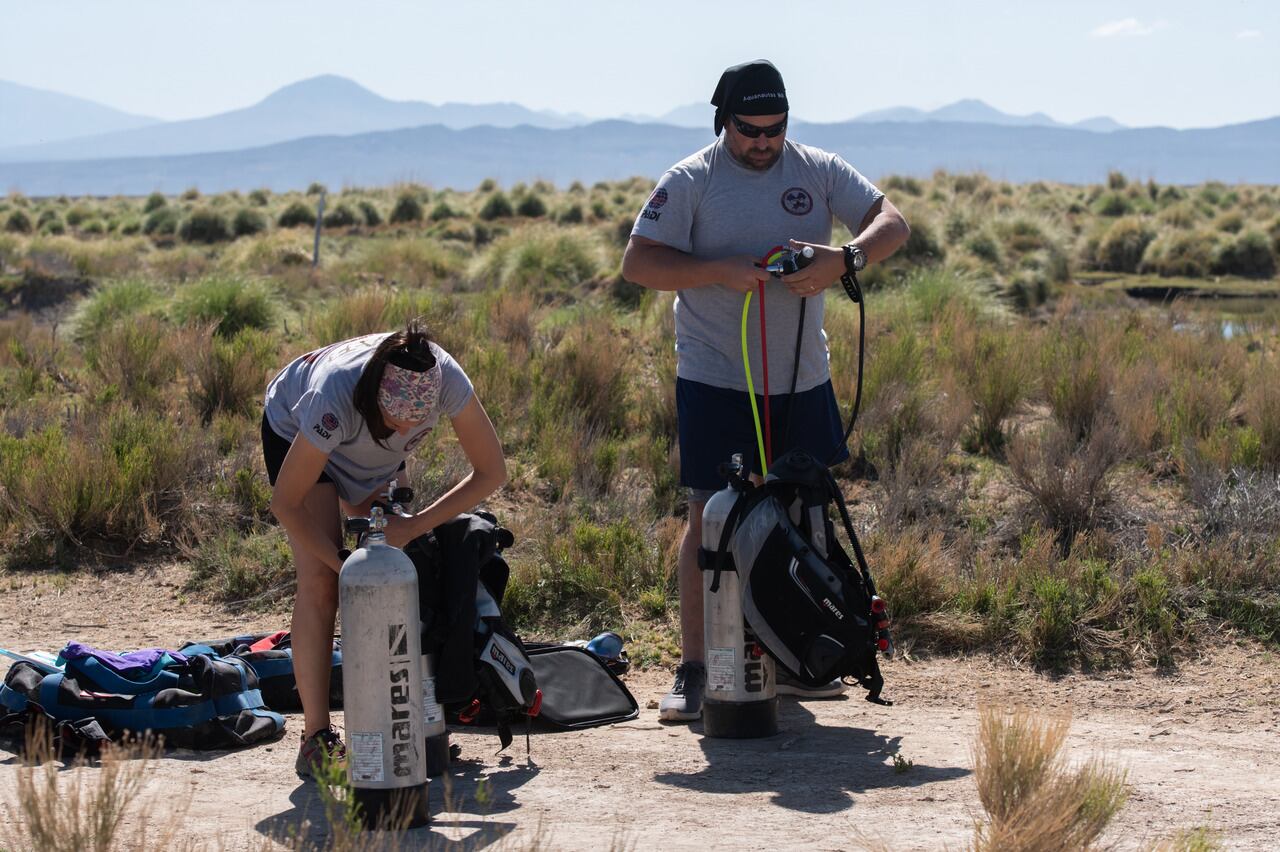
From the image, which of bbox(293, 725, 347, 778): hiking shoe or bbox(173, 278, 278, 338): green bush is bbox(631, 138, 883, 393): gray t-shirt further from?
bbox(173, 278, 278, 338): green bush

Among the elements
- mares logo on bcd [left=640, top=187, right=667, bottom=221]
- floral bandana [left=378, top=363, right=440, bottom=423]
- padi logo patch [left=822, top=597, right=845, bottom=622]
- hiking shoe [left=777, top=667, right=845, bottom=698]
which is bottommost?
hiking shoe [left=777, top=667, right=845, bottom=698]

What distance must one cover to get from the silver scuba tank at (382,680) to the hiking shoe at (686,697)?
4.34 feet

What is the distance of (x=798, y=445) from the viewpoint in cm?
475

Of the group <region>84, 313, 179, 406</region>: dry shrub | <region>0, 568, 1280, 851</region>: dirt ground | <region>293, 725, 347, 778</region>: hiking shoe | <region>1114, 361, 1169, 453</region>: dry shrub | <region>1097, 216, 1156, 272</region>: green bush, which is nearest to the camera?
<region>0, 568, 1280, 851</region>: dirt ground

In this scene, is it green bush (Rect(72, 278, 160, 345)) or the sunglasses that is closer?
the sunglasses

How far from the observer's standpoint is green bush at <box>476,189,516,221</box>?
1462 inches

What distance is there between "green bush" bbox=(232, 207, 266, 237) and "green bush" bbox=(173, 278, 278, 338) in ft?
71.3

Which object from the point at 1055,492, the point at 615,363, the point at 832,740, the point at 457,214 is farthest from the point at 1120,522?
the point at 457,214

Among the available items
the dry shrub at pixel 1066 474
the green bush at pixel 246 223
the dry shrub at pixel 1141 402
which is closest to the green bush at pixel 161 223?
the green bush at pixel 246 223

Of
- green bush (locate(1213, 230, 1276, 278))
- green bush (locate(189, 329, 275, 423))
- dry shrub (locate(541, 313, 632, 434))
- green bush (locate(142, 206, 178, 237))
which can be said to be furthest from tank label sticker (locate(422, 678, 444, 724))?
green bush (locate(142, 206, 178, 237))

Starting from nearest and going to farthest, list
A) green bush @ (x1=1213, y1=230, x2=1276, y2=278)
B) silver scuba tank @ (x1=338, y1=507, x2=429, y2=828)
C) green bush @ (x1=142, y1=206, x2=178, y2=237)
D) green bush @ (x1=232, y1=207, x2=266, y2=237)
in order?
silver scuba tank @ (x1=338, y1=507, x2=429, y2=828), green bush @ (x1=1213, y1=230, x2=1276, y2=278), green bush @ (x1=232, y1=207, x2=266, y2=237), green bush @ (x1=142, y1=206, x2=178, y2=237)

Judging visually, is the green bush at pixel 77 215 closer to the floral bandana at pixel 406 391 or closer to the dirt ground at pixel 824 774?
the dirt ground at pixel 824 774

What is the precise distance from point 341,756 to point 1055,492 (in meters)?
4.04

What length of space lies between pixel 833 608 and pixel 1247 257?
24060mm
